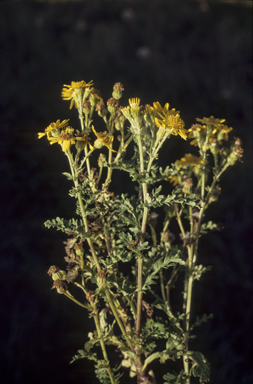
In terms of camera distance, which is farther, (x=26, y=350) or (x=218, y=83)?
(x=218, y=83)

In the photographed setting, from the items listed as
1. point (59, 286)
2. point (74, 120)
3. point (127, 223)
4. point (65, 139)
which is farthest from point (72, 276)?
point (74, 120)

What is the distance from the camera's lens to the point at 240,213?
230cm

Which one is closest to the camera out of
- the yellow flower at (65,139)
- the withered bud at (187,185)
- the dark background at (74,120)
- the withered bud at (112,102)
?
the yellow flower at (65,139)

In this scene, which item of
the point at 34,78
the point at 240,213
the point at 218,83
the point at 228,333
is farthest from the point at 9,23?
the point at 228,333

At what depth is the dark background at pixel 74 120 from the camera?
1637 millimetres

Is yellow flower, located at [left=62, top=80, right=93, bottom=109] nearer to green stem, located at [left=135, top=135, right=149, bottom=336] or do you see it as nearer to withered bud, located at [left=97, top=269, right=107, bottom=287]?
green stem, located at [left=135, top=135, right=149, bottom=336]

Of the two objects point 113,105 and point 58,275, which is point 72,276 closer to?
point 58,275

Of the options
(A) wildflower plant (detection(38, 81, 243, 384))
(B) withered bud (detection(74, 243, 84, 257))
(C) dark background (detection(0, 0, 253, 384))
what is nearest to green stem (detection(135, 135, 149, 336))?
(A) wildflower plant (detection(38, 81, 243, 384))

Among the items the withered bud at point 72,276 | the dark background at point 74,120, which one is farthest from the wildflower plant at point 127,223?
the dark background at point 74,120

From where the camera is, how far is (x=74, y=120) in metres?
2.64

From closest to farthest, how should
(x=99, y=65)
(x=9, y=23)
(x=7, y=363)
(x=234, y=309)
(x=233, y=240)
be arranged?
(x=7, y=363)
(x=234, y=309)
(x=233, y=240)
(x=99, y=65)
(x=9, y=23)

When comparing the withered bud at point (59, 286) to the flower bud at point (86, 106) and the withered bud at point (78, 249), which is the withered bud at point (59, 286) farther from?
the flower bud at point (86, 106)

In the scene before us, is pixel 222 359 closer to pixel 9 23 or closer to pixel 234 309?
pixel 234 309

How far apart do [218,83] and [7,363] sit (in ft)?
9.66
